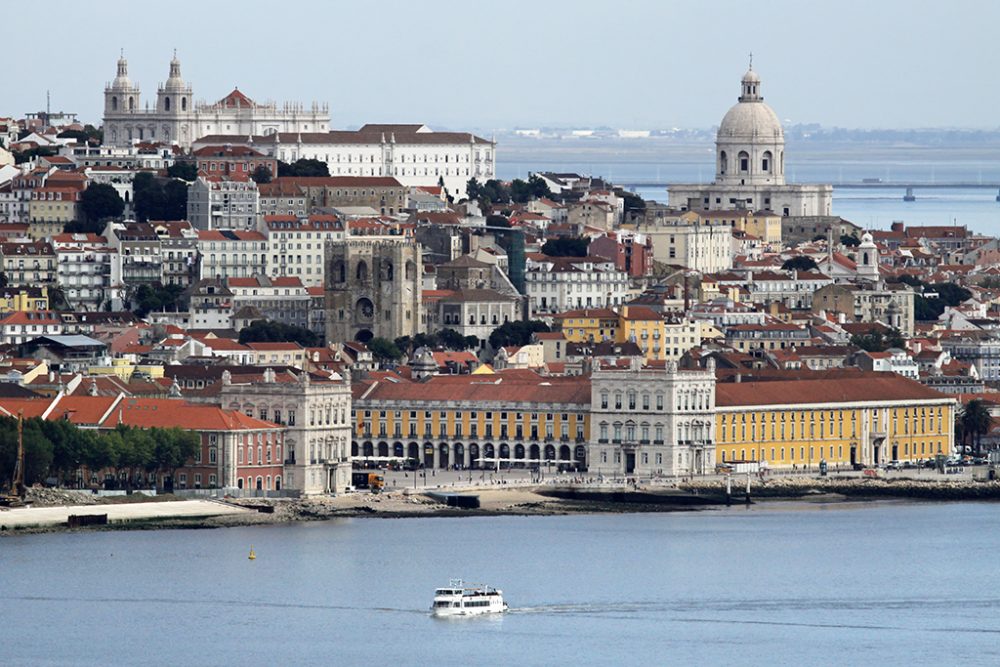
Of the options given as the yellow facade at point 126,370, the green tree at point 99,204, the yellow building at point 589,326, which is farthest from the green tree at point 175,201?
the yellow facade at point 126,370

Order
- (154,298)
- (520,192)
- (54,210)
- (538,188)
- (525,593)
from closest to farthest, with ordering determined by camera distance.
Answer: (525,593) < (154,298) < (54,210) < (520,192) < (538,188)

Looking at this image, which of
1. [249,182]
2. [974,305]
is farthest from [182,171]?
[974,305]

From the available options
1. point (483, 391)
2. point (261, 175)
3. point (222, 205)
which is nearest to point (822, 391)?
point (483, 391)

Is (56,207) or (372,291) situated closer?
(372,291)

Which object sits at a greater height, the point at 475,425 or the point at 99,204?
the point at 99,204

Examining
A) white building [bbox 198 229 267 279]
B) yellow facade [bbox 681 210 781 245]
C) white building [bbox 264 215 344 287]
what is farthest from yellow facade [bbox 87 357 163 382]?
yellow facade [bbox 681 210 781 245]

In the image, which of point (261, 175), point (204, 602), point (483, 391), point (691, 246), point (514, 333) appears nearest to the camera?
point (204, 602)

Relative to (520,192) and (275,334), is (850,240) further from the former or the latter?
(275,334)
